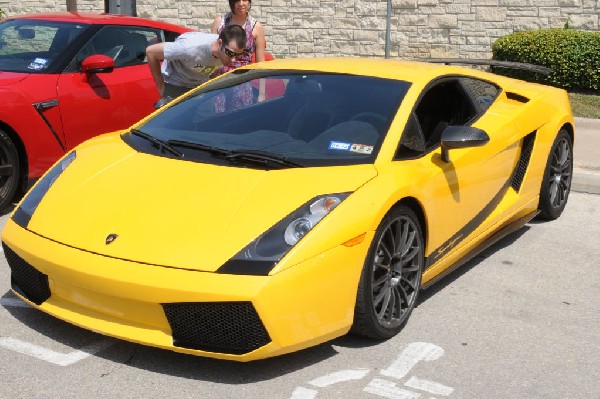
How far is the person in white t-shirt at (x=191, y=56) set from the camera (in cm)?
693

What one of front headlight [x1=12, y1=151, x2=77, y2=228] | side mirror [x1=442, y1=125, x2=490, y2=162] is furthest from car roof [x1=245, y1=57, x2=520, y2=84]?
front headlight [x1=12, y1=151, x2=77, y2=228]

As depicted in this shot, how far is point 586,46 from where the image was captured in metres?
12.5

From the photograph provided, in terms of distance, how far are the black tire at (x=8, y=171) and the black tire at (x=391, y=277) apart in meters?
3.33

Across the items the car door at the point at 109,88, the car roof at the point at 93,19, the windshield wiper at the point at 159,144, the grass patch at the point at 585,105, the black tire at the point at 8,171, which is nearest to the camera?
the windshield wiper at the point at 159,144

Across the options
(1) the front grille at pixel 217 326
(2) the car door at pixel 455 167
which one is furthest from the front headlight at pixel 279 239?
(2) the car door at pixel 455 167

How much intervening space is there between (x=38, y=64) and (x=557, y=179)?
396 cm

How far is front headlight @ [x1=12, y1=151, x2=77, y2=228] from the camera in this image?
452 cm

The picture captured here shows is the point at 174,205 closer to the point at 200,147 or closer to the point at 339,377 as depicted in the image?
the point at 200,147

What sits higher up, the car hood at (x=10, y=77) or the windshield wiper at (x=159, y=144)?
the car hood at (x=10, y=77)

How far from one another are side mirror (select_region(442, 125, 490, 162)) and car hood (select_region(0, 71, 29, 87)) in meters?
3.48

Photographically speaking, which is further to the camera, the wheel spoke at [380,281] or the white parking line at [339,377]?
the wheel spoke at [380,281]

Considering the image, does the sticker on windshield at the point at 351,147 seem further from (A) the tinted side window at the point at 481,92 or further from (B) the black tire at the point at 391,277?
(A) the tinted side window at the point at 481,92

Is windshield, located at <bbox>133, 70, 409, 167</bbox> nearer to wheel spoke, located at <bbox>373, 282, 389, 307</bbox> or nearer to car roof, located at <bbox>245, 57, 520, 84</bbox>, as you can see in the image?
car roof, located at <bbox>245, 57, 520, 84</bbox>

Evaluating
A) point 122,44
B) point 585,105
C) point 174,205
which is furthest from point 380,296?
point 585,105
